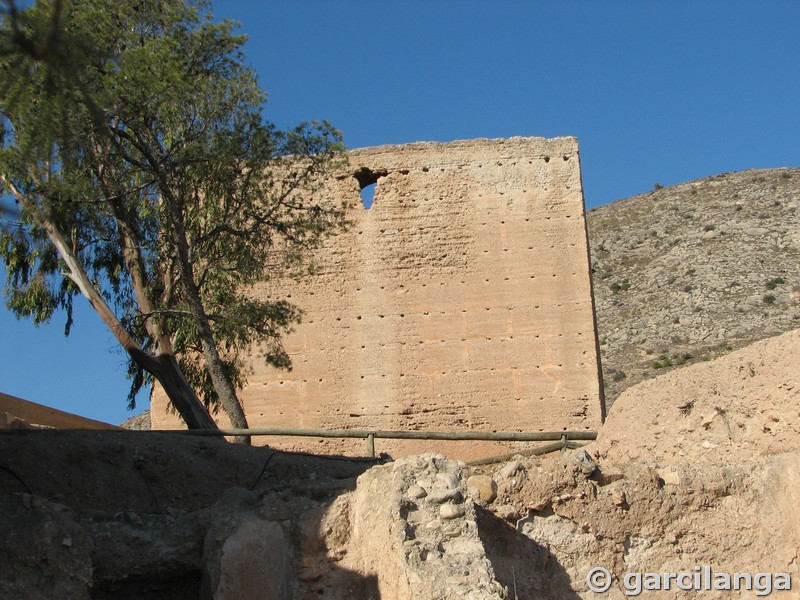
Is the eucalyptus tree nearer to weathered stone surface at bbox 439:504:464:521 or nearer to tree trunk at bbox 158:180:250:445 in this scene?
tree trunk at bbox 158:180:250:445

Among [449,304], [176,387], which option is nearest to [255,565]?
[176,387]

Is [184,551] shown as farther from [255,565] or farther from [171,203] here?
[171,203]

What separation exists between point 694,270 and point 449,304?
1900 cm

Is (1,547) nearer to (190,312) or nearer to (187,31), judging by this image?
(190,312)

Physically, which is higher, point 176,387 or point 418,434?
point 176,387

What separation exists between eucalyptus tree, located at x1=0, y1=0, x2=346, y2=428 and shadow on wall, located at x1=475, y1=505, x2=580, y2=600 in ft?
20.6

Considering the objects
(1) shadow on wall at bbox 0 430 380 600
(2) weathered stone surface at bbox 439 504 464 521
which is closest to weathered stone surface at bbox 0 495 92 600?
(1) shadow on wall at bbox 0 430 380 600

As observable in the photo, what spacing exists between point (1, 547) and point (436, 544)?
2.00 meters

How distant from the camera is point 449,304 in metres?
14.3

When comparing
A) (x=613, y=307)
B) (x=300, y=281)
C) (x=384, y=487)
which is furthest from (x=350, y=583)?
(x=613, y=307)

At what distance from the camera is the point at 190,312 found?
39.5 feet

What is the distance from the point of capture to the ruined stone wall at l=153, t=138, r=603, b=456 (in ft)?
45.9

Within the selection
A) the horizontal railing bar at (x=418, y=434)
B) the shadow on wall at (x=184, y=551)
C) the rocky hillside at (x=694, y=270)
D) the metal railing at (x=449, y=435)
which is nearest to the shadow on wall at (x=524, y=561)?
the shadow on wall at (x=184, y=551)

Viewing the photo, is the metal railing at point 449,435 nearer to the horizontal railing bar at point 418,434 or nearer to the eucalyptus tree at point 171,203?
the horizontal railing bar at point 418,434
